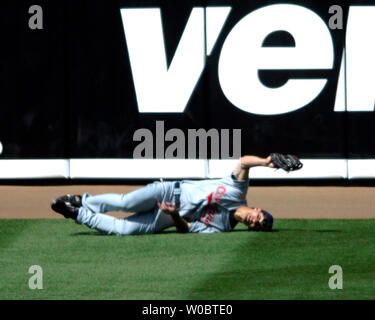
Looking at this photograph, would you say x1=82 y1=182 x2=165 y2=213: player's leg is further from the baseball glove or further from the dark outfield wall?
the dark outfield wall

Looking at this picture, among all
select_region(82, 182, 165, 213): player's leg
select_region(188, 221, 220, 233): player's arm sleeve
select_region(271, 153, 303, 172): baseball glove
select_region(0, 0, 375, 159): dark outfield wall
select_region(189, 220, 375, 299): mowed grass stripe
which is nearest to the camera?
select_region(189, 220, 375, 299): mowed grass stripe

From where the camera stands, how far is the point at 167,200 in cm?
1205

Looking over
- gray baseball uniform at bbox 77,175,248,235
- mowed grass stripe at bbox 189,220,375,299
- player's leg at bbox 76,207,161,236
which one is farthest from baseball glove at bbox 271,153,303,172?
player's leg at bbox 76,207,161,236

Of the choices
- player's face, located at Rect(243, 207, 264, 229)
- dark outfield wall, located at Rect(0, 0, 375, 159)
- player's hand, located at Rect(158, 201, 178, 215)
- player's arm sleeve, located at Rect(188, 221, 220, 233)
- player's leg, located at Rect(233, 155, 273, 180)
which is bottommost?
player's arm sleeve, located at Rect(188, 221, 220, 233)

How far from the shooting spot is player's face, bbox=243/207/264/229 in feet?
39.4

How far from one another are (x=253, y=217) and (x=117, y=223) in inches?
61.5

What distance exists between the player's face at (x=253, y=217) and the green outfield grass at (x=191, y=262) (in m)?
0.15

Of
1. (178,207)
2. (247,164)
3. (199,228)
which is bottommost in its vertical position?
(199,228)

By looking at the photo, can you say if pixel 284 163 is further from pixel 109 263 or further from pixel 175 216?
pixel 109 263

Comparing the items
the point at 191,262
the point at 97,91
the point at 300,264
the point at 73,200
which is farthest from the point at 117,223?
the point at 97,91

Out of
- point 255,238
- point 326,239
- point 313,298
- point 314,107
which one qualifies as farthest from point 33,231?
point 314,107

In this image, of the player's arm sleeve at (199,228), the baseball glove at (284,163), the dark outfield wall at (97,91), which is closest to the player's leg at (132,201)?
the player's arm sleeve at (199,228)

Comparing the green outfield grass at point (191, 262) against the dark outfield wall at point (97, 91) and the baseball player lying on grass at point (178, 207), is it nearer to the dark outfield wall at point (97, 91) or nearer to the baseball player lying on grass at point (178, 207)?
the baseball player lying on grass at point (178, 207)

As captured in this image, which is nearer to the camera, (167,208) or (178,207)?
(167,208)
